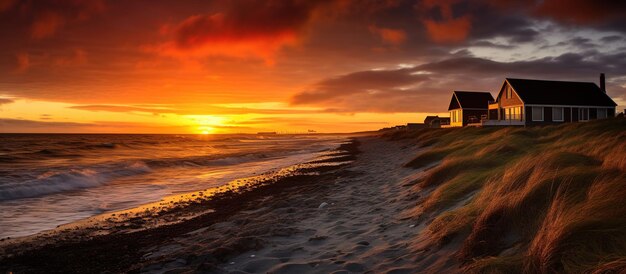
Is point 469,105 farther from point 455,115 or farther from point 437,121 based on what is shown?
point 437,121

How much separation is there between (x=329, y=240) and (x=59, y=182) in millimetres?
17093

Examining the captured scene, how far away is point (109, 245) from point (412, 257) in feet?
20.1

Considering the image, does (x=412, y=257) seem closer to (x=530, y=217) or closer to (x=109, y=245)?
(x=530, y=217)

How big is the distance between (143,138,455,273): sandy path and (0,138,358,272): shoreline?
711 millimetres

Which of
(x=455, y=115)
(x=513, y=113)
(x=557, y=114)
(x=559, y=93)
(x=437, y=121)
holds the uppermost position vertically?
(x=559, y=93)

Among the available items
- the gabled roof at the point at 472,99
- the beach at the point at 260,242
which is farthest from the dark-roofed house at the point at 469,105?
the beach at the point at 260,242

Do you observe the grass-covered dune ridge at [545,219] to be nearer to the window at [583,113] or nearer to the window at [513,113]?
the window at [513,113]

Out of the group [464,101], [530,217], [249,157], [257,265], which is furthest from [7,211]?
[464,101]

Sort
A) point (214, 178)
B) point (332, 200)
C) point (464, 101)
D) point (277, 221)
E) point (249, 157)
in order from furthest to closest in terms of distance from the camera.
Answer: point (464, 101), point (249, 157), point (214, 178), point (332, 200), point (277, 221)

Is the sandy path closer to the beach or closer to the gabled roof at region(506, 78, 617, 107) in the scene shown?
the beach

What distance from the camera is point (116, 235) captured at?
8766 millimetres

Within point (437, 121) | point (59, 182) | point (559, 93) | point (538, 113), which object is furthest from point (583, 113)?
point (59, 182)

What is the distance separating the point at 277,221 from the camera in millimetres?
8898

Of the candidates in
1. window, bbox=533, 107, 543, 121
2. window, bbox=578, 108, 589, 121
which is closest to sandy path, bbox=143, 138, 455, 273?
window, bbox=533, 107, 543, 121
